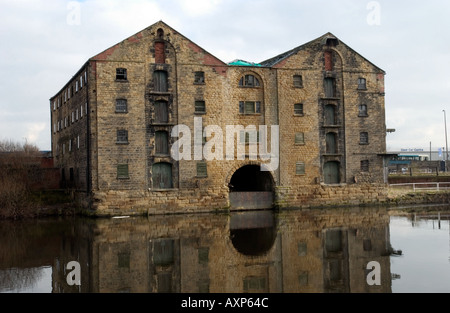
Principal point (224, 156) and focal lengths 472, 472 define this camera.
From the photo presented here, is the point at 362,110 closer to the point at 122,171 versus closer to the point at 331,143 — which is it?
the point at 331,143

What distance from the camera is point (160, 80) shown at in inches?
1244

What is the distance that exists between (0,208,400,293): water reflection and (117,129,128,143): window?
19.2 ft

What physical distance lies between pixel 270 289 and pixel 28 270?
7619 mm

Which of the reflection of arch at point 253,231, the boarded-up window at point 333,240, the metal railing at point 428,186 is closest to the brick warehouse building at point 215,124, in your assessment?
the reflection of arch at point 253,231

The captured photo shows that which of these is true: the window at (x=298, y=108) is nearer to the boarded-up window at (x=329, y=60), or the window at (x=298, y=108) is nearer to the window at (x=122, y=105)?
the boarded-up window at (x=329, y=60)

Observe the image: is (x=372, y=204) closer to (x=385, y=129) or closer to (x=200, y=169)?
(x=385, y=129)

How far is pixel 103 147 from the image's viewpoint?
98.5 ft

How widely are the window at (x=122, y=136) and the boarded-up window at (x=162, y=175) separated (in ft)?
8.46

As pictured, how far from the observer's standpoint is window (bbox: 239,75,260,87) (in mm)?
33531

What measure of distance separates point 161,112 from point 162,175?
422 centimetres

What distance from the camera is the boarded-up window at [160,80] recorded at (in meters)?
31.5

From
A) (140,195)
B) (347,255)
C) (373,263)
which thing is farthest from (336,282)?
(140,195)

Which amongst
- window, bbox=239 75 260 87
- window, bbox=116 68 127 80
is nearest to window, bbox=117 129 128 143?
window, bbox=116 68 127 80

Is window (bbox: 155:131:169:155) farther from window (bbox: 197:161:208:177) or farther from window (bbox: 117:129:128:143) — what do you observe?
window (bbox: 197:161:208:177)
